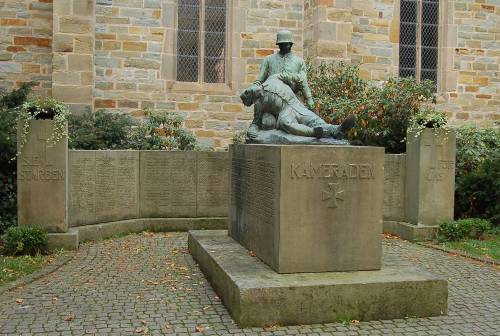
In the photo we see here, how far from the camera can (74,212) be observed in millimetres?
8820

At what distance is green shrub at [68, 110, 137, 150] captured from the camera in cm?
1051

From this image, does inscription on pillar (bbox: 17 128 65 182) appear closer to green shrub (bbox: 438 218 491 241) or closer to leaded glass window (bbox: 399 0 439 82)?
green shrub (bbox: 438 218 491 241)

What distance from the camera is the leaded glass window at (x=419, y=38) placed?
15.2 metres

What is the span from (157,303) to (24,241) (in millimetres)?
2971

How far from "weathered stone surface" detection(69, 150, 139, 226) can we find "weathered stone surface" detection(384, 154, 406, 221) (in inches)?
166

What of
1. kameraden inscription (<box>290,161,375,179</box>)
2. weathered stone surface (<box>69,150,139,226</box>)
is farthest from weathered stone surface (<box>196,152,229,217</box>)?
kameraden inscription (<box>290,161,375,179</box>)

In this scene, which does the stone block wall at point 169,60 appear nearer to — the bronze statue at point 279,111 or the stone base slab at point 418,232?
the stone base slab at point 418,232

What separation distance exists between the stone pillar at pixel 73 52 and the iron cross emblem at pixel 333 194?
789 cm

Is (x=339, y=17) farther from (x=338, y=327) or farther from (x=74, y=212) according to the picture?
(x=338, y=327)

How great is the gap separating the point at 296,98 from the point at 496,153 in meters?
5.85

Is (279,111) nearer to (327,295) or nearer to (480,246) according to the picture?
(327,295)

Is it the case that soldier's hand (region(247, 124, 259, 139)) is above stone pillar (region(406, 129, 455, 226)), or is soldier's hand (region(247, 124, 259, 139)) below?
above

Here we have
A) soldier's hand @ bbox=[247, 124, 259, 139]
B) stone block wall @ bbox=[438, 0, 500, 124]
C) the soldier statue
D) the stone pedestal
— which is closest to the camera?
the stone pedestal

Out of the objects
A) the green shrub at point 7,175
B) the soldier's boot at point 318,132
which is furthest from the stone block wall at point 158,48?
the soldier's boot at point 318,132
